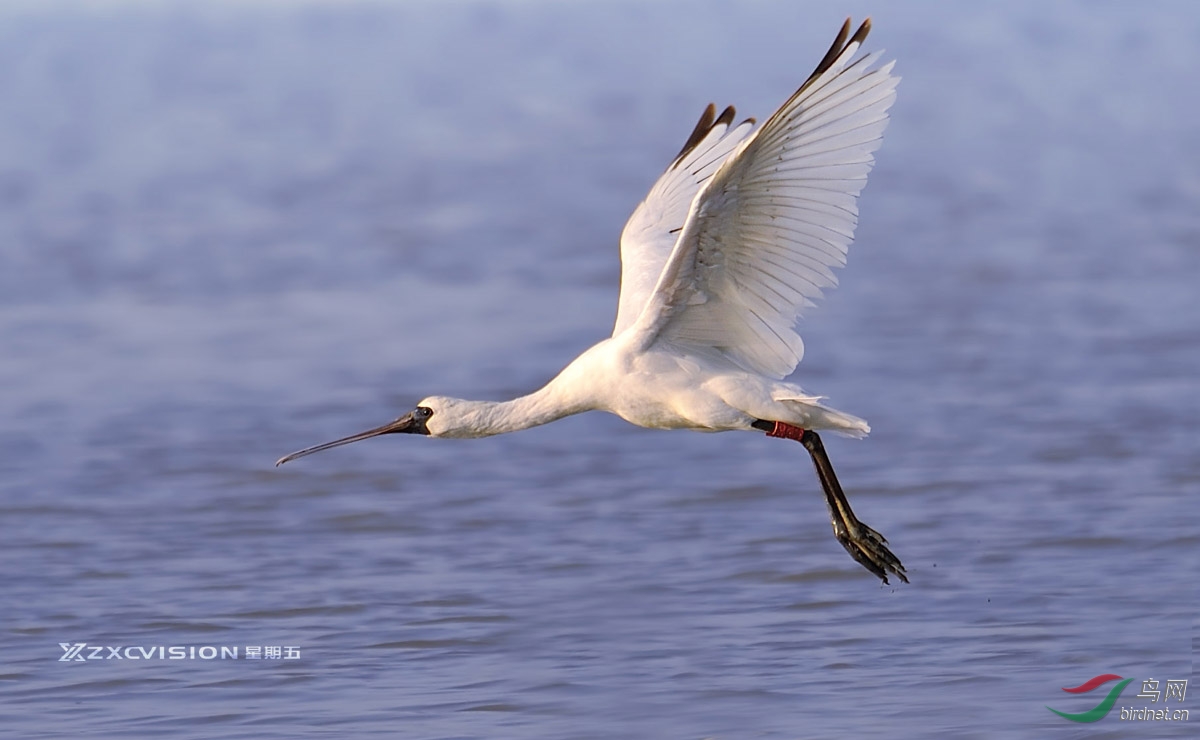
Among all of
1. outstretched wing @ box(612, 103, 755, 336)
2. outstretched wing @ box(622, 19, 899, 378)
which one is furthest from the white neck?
outstretched wing @ box(612, 103, 755, 336)

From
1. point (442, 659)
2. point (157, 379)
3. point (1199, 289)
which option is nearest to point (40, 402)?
point (157, 379)

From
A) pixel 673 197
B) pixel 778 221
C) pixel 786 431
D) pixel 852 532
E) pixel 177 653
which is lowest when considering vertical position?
pixel 177 653

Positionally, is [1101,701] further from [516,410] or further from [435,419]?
[435,419]

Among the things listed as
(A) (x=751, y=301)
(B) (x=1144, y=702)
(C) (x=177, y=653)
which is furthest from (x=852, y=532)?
(C) (x=177, y=653)

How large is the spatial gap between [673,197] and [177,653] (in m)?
3.26

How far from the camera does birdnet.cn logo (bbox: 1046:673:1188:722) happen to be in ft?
31.2

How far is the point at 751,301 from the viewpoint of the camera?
894 cm

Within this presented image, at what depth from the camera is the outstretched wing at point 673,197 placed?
10.3m

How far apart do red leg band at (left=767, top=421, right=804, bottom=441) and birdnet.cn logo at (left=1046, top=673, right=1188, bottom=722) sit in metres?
1.66

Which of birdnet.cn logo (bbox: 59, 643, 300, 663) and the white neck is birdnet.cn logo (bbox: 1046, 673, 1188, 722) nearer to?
the white neck

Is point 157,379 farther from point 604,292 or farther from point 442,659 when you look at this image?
point 442,659

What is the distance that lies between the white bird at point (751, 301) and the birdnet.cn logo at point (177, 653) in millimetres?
1598

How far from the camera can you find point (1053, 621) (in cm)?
1066

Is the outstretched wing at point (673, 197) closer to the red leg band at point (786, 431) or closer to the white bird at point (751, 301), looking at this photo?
the white bird at point (751, 301)
